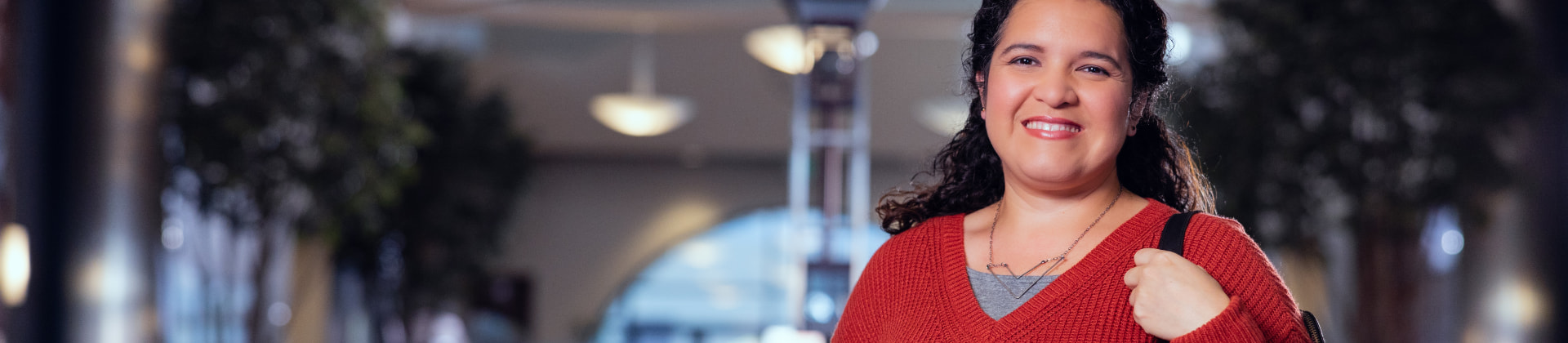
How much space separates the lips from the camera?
3.37 ft

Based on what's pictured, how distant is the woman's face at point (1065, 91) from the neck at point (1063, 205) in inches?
1.6

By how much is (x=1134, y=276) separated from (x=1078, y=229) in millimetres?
110

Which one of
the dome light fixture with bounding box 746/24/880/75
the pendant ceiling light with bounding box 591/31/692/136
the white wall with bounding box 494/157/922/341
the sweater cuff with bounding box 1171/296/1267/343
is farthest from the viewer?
the white wall with bounding box 494/157/922/341

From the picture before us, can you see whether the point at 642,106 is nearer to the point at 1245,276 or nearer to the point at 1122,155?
the point at 1122,155

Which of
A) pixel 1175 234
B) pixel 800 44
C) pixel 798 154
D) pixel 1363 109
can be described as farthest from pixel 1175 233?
pixel 800 44

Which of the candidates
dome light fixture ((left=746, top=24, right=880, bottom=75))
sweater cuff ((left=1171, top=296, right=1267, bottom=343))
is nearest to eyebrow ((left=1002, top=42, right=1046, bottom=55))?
sweater cuff ((left=1171, top=296, right=1267, bottom=343))

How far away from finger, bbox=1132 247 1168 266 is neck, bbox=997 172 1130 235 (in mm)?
96

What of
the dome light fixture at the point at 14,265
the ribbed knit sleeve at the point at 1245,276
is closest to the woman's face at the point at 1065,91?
the ribbed knit sleeve at the point at 1245,276

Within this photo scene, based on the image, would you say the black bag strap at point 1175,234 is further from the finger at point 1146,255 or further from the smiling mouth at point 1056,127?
the smiling mouth at point 1056,127

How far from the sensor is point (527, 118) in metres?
10.0

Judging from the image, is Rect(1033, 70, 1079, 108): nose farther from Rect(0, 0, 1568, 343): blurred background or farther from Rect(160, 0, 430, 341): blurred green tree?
Rect(160, 0, 430, 341): blurred green tree

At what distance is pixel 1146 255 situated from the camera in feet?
3.29

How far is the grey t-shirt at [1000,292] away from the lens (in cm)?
108

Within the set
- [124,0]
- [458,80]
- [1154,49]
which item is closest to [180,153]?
[124,0]
